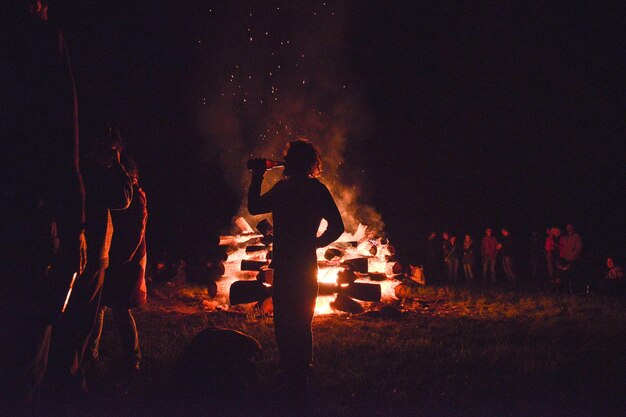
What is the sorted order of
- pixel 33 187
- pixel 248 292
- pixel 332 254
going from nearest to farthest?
1. pixel 33 187
2. pixel 248 292
3. pixel 332 254

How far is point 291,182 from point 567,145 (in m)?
25.7

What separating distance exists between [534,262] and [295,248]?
12838mm

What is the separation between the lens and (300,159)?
3467 millimetres

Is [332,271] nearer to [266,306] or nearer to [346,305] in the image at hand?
[346,305]

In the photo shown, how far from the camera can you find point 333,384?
373 cm

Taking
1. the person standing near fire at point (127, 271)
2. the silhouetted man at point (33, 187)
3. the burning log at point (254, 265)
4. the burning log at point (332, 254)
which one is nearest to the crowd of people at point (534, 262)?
the burning log at point (332, 254)

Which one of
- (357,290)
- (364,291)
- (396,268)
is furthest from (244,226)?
(396,268)

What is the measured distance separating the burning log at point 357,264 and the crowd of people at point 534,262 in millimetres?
5336

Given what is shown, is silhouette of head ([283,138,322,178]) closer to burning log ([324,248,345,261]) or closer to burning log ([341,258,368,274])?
burning log ([341,258,368,274])

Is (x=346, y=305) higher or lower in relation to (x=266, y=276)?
lower

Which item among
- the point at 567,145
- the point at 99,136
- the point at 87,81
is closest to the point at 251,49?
the point at 87,81

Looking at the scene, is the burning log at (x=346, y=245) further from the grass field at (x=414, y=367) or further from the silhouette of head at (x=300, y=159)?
the silhouette of head at (x=300, y=159)

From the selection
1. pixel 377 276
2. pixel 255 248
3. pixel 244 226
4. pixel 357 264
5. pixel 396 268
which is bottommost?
pixel 377 276

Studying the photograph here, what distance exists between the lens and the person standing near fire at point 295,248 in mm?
3287
